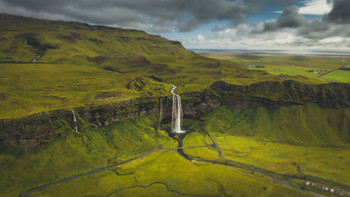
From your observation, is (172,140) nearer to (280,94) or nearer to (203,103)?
(203,103)

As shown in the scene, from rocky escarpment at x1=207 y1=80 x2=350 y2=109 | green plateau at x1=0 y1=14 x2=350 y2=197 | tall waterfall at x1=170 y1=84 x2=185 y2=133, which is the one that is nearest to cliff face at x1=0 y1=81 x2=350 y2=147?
rocky escarpment at x1=207 y1=80 x2=350 y2=109

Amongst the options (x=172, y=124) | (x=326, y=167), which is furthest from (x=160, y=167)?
(x=326, y=167)

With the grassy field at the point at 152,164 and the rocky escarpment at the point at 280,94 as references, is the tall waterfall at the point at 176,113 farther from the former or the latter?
the rocky escarpment at the point at 280,94

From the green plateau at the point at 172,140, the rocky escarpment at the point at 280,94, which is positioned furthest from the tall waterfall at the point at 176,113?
the rocky escarpment at the point at 280,94

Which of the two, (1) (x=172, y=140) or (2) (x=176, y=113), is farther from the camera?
(2) (x=176, y=113)

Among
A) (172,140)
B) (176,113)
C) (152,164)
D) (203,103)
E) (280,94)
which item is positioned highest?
(280,94)

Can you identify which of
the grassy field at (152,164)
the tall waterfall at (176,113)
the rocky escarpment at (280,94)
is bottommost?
the grassy field at (152,164)

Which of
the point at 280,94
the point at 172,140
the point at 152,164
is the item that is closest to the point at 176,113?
the point at 172,140

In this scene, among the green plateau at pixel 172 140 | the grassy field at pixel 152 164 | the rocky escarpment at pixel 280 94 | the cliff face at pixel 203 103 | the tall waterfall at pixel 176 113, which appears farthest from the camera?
the tall waterfall at pixel 176 113
